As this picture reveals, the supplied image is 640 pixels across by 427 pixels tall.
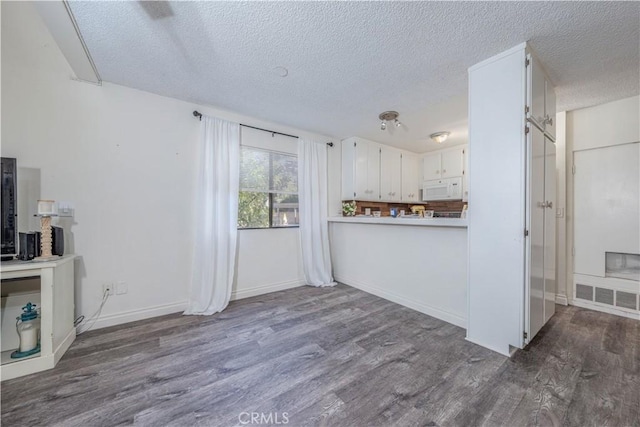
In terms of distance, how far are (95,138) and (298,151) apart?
228cm

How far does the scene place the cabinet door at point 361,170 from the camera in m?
4.10

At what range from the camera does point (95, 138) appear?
7.68 feet

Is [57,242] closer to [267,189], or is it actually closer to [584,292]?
[267,189]

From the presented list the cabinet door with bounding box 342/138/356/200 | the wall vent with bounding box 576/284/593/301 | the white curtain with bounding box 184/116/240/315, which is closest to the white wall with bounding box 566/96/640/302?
the wall vent with bounding box 576/284/593/301

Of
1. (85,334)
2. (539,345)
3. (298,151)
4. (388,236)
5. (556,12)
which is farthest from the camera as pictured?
(298,151)

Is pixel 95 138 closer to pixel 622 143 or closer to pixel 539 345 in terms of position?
pixel 539 345

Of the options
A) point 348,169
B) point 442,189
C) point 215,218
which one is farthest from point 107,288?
point 442,189

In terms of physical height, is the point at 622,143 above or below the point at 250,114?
below

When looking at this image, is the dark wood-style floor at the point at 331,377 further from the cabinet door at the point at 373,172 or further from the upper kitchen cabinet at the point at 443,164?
the upper kitchen cabinet at the point at 443,164

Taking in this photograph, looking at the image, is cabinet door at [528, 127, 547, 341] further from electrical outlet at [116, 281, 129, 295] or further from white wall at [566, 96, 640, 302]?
electrical outlet at [116, 281, 129, 295]

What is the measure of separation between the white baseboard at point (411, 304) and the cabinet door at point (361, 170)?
1442 mm

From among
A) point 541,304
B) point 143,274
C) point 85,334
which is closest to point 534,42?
point 541,304

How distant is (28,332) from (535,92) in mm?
4254

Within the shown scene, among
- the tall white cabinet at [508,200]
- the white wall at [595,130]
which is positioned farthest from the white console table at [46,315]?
the white wall at [595,130]
